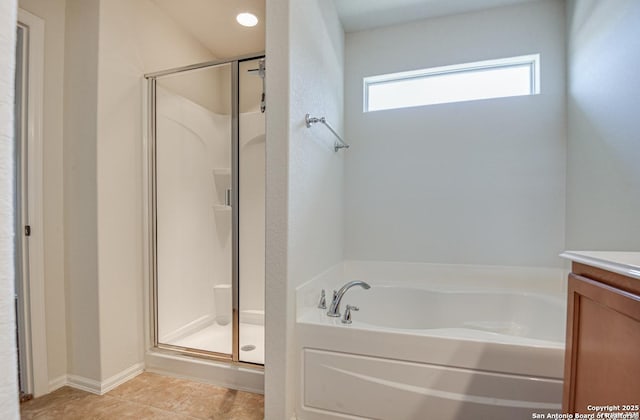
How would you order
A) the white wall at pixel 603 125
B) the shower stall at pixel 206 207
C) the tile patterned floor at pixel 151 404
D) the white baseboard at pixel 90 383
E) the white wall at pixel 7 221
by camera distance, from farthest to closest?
the shower stall at pixel 206 207 → the white baseboard at pixel 90 383 → the tile patterned floor at pixel 151 404 → the white wall at pixel 603 125 → the white wall at pixel 7 221

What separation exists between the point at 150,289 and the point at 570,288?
2.31 metres

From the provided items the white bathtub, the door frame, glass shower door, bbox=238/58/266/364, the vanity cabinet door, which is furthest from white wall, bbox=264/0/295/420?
the door frame

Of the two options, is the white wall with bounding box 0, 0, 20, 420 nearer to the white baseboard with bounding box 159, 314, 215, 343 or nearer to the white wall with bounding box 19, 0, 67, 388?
the white wall with bounding box 19, 0, 67, 388

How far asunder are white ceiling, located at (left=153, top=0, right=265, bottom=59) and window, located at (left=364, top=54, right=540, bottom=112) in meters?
1.02

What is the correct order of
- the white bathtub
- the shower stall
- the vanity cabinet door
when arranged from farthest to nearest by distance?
1. the shower stall
2. the white bathtub
3. the vanity cabinet door

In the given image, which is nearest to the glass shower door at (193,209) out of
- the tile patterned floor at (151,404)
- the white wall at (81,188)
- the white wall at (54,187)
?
the tile patterned floor at (151,404)

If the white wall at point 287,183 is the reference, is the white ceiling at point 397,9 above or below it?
above

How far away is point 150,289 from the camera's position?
212cm

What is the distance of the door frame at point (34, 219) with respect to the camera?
166cm

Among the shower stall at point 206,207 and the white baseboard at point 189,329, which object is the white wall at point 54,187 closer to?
the shower stall at point 206,207

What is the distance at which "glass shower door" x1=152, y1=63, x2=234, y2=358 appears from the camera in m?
2.23

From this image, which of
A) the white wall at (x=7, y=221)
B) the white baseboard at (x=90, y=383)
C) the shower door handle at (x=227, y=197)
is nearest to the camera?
the white wall at (x=7, y=221)

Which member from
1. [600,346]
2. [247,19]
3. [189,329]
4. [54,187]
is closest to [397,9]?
[247,19]

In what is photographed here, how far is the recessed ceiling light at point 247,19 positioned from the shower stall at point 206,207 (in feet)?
1.53
